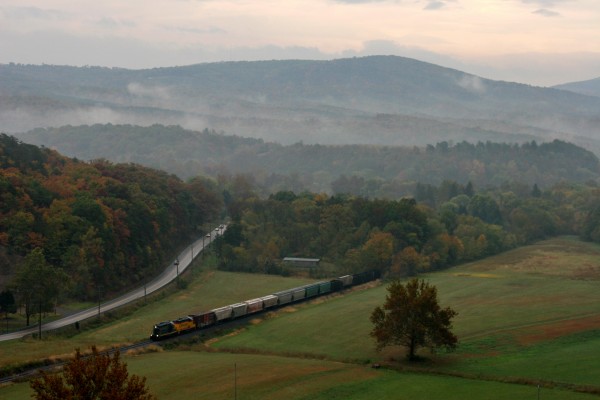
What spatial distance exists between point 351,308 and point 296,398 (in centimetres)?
3900

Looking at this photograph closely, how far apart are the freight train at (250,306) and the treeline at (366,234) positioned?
701 centimetres

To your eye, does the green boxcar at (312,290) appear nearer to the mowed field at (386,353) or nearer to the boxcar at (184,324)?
the mowed field at (386,353)

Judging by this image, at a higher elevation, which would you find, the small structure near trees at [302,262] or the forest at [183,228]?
the forest at [183,228]

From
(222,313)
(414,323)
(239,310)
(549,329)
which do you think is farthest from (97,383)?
(239,310)

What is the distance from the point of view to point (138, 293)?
105 metres

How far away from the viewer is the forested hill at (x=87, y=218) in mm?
102688

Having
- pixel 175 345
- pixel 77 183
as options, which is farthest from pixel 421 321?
pixel 77 183

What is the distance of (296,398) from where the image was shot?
165ft

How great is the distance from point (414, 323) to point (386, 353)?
4.53 m

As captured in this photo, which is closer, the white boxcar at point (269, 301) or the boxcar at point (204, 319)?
the boxcar at point (204, 319)

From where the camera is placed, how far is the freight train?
75750 millimetres

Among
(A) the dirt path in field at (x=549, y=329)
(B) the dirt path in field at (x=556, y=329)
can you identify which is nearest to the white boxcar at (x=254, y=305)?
(A) the dirt path in field at (x=549, y=329)

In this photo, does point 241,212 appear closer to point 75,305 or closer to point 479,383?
point 75,305

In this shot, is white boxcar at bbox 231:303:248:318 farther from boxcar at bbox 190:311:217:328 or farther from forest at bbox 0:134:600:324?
forest at bbox 0:134:600:324
